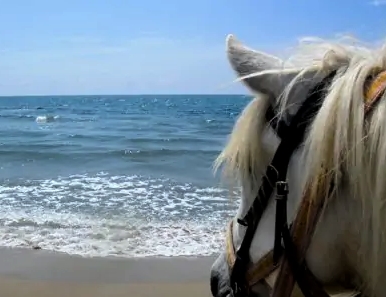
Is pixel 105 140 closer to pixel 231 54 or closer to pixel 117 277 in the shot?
pixel 117 277

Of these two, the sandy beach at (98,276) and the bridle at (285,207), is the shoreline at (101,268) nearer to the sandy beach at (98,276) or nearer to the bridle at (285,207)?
the sandy beach at (98,276)

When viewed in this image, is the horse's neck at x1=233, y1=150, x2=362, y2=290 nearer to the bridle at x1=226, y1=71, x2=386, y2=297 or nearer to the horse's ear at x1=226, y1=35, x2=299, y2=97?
the bridle at x1=226, y1=71, x2=386, y2=297

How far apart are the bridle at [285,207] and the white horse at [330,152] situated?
0.02 metres

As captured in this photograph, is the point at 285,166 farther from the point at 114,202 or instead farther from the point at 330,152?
the point at 114,202

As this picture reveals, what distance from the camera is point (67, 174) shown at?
1067 cm

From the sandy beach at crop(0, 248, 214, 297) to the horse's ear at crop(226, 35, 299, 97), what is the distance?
3508 mm

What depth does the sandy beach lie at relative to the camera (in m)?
4.55

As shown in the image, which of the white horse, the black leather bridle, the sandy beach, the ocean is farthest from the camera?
the ocean

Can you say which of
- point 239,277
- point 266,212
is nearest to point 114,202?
point 239,277

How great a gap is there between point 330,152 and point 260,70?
10.4 inches

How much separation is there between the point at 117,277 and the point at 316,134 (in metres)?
3.98

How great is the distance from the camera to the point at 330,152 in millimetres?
1123

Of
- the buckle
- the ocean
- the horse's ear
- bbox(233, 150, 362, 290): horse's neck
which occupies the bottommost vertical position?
the ocean

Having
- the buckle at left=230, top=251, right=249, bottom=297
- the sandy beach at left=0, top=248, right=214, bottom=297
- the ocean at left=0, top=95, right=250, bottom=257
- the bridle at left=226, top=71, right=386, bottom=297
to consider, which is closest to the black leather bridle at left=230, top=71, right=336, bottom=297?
the bridle at left=226, top=71, right=386, bottom=297
